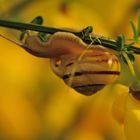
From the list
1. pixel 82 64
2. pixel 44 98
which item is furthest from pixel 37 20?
pixel 44 98

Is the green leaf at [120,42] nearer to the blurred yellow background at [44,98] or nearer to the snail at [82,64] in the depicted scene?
the snail at [82,64]

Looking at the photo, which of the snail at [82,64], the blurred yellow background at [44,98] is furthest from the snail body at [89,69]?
the blurred yellow background at [44,98]

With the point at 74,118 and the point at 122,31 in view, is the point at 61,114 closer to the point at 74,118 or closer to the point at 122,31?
the point at 74,118

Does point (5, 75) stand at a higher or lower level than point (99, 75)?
higher

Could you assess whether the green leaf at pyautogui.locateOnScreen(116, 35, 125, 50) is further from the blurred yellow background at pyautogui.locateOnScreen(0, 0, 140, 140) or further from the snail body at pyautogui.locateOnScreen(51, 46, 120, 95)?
the blurred yellow background at pyautogui.locateOnScreen(0, 0, 140, 140)

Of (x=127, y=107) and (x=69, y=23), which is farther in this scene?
(x=69, y=23)

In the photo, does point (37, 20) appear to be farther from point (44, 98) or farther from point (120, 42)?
point (44, 98)

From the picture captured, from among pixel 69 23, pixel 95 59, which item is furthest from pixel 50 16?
pixel 95 59
